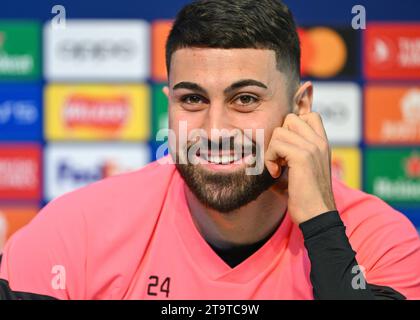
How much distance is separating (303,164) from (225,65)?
0.27 metres

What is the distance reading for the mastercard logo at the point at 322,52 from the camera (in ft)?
12.9

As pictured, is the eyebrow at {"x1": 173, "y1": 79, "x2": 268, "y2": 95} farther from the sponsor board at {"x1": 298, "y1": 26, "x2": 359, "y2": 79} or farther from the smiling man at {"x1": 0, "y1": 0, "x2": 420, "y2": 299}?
the sponsor board at {"x1": 298, "y1": 26, "x2": 359, "y2": 79}

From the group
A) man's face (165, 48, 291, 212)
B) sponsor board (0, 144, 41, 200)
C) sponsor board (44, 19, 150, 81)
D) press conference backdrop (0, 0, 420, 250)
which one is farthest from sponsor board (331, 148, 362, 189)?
man's face (165, 48, 291, 212)

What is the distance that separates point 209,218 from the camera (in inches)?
64.8

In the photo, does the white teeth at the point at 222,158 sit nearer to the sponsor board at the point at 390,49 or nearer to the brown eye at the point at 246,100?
the brown eye at the point at 246,100

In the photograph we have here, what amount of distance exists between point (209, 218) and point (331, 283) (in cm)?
36

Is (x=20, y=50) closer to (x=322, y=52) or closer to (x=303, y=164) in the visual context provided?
(x=322, y=52)

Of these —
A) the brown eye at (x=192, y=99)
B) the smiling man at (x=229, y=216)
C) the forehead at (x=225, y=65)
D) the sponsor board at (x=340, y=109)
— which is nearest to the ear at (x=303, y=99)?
the smiling man at (x=229, y=216)

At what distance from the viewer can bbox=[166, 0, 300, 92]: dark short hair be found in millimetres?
1529

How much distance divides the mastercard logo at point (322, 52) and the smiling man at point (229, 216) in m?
2.33

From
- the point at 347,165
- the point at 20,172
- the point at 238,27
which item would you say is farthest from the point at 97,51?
the point at 238,27

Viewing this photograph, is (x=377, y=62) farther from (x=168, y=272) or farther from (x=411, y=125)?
(x=168, y=272)
